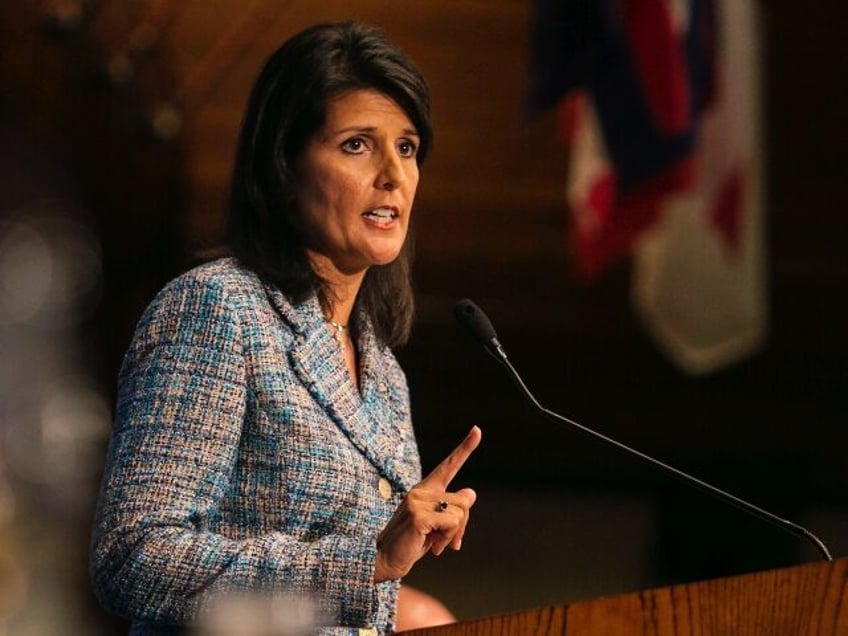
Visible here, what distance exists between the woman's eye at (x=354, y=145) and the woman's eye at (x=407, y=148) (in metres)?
0.06

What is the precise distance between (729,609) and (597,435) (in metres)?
0.35

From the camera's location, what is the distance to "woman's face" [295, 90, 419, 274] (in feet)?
6.45

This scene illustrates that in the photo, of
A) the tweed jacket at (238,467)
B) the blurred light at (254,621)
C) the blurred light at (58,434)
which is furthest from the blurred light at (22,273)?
the blurred light at (254,621)

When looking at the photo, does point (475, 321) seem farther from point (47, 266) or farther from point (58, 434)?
point (47, 266)

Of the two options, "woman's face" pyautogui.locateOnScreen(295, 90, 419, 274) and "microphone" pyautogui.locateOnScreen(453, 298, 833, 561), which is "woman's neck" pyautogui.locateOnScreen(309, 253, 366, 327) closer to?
"woman's face" pyautogui.locateOnScreen(295, 90, 419, 274)

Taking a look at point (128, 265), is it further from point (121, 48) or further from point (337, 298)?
point (337, 298)

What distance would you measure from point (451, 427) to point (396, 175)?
378cm

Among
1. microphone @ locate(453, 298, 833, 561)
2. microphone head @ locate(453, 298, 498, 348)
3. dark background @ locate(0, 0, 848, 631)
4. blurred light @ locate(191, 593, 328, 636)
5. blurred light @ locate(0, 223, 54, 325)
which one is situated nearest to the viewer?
blurred light @ locate(191, 593, 328, 636)

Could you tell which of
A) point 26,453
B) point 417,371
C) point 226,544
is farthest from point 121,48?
point 226,544

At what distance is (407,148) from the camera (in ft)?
6.66

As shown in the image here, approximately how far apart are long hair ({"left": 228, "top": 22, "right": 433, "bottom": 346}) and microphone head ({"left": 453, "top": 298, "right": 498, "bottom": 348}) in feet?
0.55

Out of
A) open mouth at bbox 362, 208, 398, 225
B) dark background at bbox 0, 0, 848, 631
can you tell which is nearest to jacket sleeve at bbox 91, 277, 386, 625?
open mouth at bbox 362, 208, 398, 225

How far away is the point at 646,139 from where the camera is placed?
5.53m

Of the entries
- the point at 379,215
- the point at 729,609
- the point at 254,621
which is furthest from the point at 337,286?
the point at 254,621
